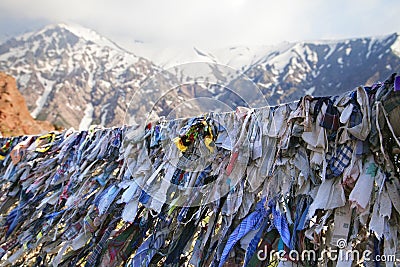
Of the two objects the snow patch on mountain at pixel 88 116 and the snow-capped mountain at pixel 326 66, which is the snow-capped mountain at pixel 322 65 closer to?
the snow-capped mountain at pixel 326 66

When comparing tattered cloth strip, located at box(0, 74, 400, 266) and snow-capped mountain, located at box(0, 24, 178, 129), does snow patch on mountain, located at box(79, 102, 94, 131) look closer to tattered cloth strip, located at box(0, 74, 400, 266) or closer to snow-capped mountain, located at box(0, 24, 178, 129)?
snow-capped mountain, located at box(0, 24, 178, 129)

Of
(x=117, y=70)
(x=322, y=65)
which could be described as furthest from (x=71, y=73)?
(x=322, y=65)

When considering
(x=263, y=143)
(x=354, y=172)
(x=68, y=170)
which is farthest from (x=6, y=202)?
(x=354, y=172)

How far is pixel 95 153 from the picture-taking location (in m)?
3.21

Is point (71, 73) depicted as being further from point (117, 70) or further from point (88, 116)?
point (88, 116)

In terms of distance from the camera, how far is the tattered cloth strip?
153 centimetres

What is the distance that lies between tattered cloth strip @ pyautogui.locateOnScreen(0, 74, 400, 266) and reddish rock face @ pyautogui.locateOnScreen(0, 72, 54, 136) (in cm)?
1424

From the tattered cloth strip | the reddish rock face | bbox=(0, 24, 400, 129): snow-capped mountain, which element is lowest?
the tattered cloth strip

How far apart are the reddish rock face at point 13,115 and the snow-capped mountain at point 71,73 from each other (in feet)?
175

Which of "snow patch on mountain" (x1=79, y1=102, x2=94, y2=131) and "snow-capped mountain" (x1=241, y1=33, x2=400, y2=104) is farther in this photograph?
Answer: "snow patch on mountain" (x1=79, y1=102, x2=94, y2=131)

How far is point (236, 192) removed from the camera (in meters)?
1.97

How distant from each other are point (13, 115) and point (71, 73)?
12637 cm

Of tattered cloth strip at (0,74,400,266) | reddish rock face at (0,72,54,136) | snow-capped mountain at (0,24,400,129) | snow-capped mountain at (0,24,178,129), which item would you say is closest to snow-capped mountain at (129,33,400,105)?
snow-capped mountain at (0,24,400,129)

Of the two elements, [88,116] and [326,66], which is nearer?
[88,116]
